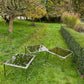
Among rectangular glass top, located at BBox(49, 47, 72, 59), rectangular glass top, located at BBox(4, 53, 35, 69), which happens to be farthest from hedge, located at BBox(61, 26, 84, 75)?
rectangular glass top, located at BBox(4, 53, 35, 69)

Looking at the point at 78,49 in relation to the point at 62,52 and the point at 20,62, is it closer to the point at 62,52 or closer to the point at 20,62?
the point at 62,52

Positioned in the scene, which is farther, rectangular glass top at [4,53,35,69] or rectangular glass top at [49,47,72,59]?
rectangular glass top at [49,47,72,59]

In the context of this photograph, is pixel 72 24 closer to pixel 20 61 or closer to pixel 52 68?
pixel 52 68

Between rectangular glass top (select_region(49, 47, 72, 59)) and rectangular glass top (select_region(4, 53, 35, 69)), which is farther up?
rectangular glass top (select_region(4, 53, 35, 69))

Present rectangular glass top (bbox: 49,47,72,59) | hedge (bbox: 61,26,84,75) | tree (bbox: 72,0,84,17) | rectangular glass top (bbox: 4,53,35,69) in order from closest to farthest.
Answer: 1. rectangular glass top (bbox: 4,53,35,69)
2. hedge (bbox: 61,26,84,75)
3. rectangular glass top (bbox: 49,47,72,59)
4. tree (bbox: 72,0,84,17)

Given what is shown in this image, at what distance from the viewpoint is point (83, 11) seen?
81.4 feet

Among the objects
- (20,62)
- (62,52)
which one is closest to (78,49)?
(62,52)

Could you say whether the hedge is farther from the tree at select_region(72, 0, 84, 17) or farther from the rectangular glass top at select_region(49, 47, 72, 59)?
the tree at select_region(72, 0, 84, 17)

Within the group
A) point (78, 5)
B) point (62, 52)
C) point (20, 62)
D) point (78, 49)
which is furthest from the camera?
point (78, 5)

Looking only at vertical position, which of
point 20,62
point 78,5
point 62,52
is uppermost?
point 78,5

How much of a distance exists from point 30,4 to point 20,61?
5.47 meters

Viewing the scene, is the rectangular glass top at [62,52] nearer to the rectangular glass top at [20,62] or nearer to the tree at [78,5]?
the rectangular glass top at [20,62]

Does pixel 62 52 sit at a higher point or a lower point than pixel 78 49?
lower

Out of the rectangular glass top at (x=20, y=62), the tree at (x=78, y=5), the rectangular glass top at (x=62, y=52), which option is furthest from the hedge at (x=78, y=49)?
the tree at (x=78, y=5)
